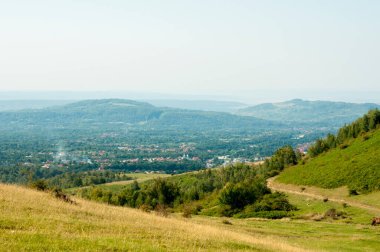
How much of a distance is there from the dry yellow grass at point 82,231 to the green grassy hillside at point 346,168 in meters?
51.2

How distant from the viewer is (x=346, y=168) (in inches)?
3312

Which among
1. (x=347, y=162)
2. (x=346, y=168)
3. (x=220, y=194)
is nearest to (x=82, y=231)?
(x=346, y=168)

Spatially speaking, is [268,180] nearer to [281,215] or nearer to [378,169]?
[378,169]

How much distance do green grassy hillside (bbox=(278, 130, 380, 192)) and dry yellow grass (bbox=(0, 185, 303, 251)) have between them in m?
51.2

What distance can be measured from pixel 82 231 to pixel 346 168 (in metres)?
69.2

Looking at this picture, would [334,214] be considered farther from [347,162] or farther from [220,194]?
[220,194]

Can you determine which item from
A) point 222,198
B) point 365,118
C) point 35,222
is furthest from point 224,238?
point 365,118

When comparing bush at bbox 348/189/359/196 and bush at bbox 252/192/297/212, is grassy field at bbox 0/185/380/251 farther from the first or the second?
bush at bbox 348/189/359/196

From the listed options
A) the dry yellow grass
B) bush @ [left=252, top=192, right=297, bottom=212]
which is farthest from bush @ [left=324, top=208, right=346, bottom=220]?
the dry yellow grass

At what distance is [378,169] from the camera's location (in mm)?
77562

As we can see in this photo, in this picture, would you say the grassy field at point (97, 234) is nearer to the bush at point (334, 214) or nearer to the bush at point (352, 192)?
the bush at point (334, 214)

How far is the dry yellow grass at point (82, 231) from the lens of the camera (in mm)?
18719

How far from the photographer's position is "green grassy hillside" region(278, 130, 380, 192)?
7700cm

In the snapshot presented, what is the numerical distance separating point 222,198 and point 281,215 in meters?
23.9
